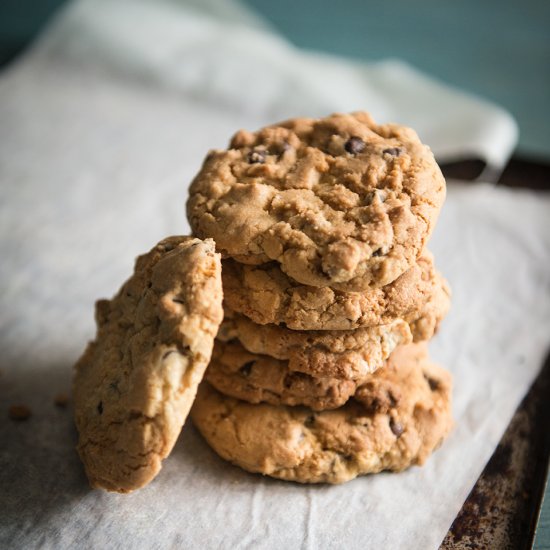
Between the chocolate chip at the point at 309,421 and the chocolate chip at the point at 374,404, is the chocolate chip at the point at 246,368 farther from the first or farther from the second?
the chocolate chip at the point at 374,404

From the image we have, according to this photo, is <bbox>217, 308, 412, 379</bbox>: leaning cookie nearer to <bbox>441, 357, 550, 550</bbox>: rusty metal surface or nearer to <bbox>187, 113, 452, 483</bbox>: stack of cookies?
<bbox>187, 113, 452, 483</bbox>: stack of cookies

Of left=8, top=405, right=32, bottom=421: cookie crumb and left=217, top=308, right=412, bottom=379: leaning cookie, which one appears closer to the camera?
left=217, top=308, right=412, bottom=379: leaning cookie

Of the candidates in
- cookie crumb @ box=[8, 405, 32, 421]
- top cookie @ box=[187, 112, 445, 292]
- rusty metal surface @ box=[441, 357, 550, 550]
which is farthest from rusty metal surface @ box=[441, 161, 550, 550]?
cookie crumb @ box=[8, 405, 32, 421]

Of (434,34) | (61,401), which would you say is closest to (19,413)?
(61,401)

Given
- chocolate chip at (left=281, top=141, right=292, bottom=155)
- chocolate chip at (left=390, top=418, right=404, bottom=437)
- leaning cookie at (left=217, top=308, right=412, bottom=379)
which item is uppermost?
chocolate chip at (left=281, top=141, right=292, bottom=155)

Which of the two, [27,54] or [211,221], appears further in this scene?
[27,54]

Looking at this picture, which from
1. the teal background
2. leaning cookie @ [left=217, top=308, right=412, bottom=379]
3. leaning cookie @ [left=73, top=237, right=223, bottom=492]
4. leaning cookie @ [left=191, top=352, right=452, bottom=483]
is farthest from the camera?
the teal background

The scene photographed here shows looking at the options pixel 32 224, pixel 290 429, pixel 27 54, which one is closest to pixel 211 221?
pixel 290 429

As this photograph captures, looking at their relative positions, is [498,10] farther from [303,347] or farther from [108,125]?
[303,347]
